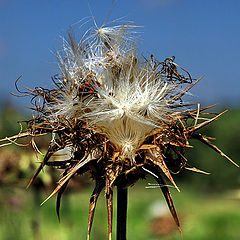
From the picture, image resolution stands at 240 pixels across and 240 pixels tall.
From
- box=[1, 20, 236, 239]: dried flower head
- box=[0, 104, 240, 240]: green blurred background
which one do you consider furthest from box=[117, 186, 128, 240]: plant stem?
box=[0, 104, 240, 240]: green blurred background

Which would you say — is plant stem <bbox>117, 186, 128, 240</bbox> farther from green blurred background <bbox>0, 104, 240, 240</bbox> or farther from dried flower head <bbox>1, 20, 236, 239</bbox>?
green blurred background <bbox>0, 104, 240, 240</bbox>

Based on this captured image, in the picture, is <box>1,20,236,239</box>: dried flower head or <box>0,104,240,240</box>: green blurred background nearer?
<box>1,20,236,239</box>: dried flower head

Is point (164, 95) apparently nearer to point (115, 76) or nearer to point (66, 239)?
point (115, 76)

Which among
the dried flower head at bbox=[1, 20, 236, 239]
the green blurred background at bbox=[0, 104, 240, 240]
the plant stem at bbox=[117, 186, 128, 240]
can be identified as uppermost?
the green blurred background at bbox=[0, 104, 240, 240]

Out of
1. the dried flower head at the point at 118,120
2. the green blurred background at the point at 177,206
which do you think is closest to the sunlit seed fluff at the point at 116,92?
the dried flower head at the point at 118,120

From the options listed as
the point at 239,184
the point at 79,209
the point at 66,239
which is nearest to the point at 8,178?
the point at 66,239

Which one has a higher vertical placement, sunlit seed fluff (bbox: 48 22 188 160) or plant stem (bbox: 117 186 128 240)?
sunlit seed fluff (bbox: 48 22 188 160)

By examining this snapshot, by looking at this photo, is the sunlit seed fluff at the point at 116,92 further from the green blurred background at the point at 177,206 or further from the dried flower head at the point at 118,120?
the green blurred background at the point at 177,206
